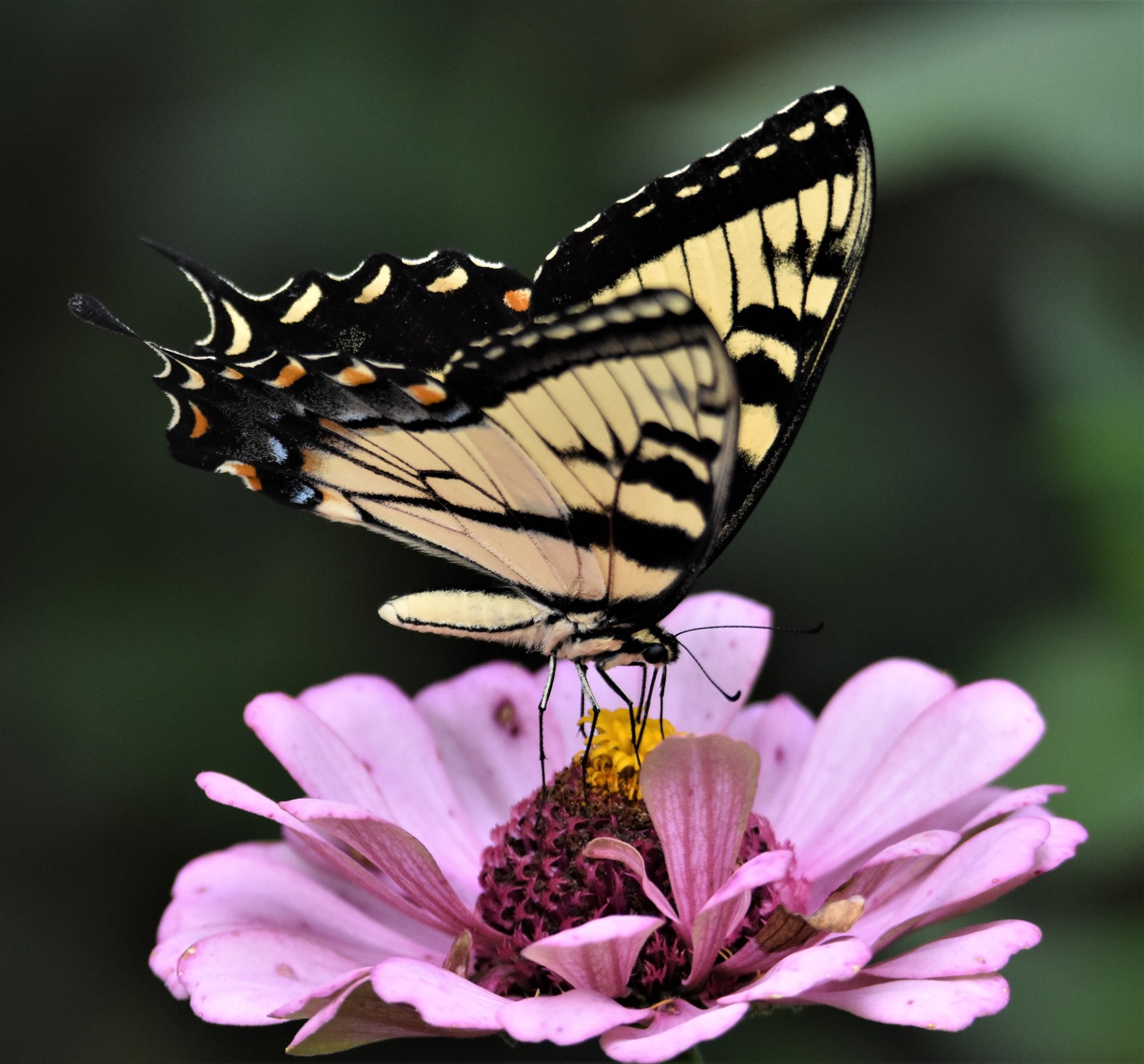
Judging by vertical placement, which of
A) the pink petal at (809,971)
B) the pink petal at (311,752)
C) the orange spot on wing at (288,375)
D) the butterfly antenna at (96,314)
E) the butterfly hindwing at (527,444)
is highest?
the butterfly antenna at (96,314)

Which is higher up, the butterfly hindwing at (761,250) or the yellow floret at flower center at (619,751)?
the butterfly hindwing at (761,250)

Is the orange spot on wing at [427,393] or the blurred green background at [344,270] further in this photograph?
the blurred green background at [344,270]

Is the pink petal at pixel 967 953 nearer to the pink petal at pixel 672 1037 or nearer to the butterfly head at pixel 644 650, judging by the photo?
the pink petal at pixel 672 1037

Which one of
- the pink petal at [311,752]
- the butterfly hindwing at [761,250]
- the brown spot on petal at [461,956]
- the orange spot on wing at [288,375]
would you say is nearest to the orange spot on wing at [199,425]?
the orange spot on wing at [288,375]

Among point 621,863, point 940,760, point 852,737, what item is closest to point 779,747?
point 852,737

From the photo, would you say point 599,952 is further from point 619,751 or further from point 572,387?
point 572,387

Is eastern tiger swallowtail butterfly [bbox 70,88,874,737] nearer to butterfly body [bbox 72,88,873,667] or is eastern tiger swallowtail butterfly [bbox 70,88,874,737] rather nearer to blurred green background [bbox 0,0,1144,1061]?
butterfly body [bbox 72,88,873,667]

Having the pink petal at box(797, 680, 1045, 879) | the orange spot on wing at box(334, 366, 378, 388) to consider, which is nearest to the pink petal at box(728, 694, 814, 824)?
the pink petal at box(797, 680, 1045, 879)
